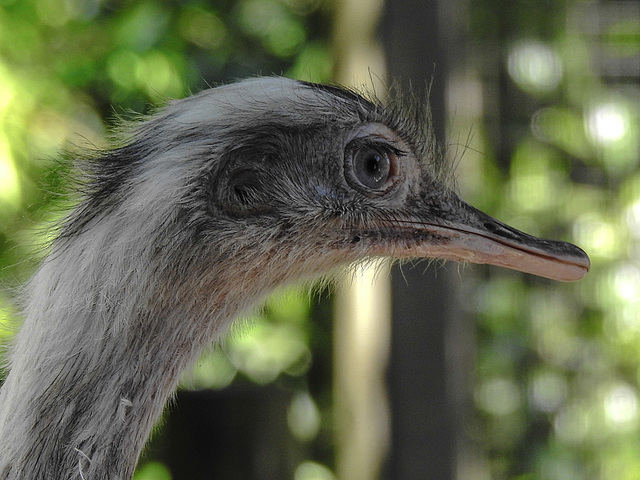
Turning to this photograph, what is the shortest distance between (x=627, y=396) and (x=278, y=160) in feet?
4.42

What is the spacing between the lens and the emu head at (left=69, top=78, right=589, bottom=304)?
2.95ft

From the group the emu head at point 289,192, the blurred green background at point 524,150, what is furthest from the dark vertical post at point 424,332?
the emu head at point 289,192

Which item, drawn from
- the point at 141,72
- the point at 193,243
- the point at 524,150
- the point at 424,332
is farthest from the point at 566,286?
the point at 193,243

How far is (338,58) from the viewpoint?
1829mm

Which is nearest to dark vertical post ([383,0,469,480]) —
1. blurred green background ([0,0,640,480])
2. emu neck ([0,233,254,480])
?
blurred green background ([0,0,640,480])

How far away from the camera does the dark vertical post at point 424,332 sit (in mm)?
1667

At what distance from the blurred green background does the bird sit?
766 mm

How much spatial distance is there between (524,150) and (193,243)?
122 cm

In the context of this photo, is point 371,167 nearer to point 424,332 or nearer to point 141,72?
point 424,332

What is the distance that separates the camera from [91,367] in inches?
32.9

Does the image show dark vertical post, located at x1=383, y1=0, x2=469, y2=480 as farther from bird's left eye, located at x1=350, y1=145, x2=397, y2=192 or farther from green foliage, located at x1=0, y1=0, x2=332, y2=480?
bird's left eye, located at x1=350, y1=145, x2=397, y2=192

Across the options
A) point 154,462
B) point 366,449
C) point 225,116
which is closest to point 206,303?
point 225,116

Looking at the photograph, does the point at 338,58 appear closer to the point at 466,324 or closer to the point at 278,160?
the point at 466,324

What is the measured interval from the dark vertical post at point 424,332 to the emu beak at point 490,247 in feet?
1.93
